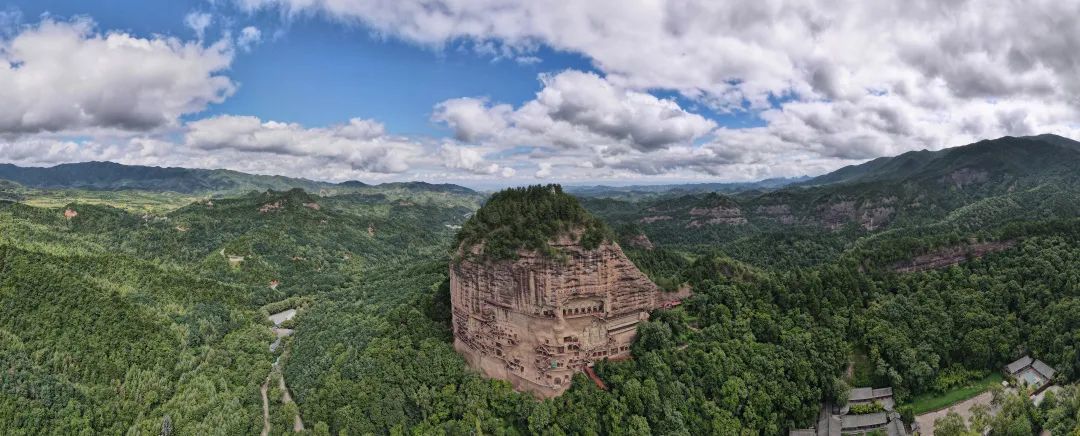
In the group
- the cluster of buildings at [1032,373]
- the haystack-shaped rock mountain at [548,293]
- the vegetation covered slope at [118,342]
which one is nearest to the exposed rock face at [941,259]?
the cluster of buildings at [1032,373]

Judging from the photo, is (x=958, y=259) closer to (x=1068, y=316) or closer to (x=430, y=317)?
(x=1068, y=316)

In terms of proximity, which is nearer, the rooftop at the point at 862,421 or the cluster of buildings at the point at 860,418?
the cluster of buildings at the point at 860,418

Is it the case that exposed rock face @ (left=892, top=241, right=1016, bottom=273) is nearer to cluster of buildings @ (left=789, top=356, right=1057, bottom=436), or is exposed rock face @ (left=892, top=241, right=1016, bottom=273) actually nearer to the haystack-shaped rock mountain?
cluster of buildings @ (left=789, top=356, right=1057, bottom=436)

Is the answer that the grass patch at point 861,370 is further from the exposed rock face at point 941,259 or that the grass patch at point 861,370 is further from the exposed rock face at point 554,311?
the exposed rock face at point 554,311

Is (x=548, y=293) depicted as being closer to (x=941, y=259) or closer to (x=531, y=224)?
(x=531, y=224)

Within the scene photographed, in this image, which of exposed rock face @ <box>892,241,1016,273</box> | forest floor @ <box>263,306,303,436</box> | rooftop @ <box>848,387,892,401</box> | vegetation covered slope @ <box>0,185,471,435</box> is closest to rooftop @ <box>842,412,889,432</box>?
rooftop @ <box>848,387,892,401</box>

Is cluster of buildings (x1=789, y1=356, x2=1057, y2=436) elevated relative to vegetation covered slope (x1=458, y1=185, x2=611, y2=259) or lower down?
lower down

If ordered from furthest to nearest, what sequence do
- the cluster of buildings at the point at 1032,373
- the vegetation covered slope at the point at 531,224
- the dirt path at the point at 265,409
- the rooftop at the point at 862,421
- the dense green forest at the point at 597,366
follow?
the dirt path at the point at 265,409 < the vegetation covered slope at the point at 531,224 < the cluster of buildings at the point at 1032,373 < the dense green forest at the point at 597,366 < the rooftop at the point at 862,421
